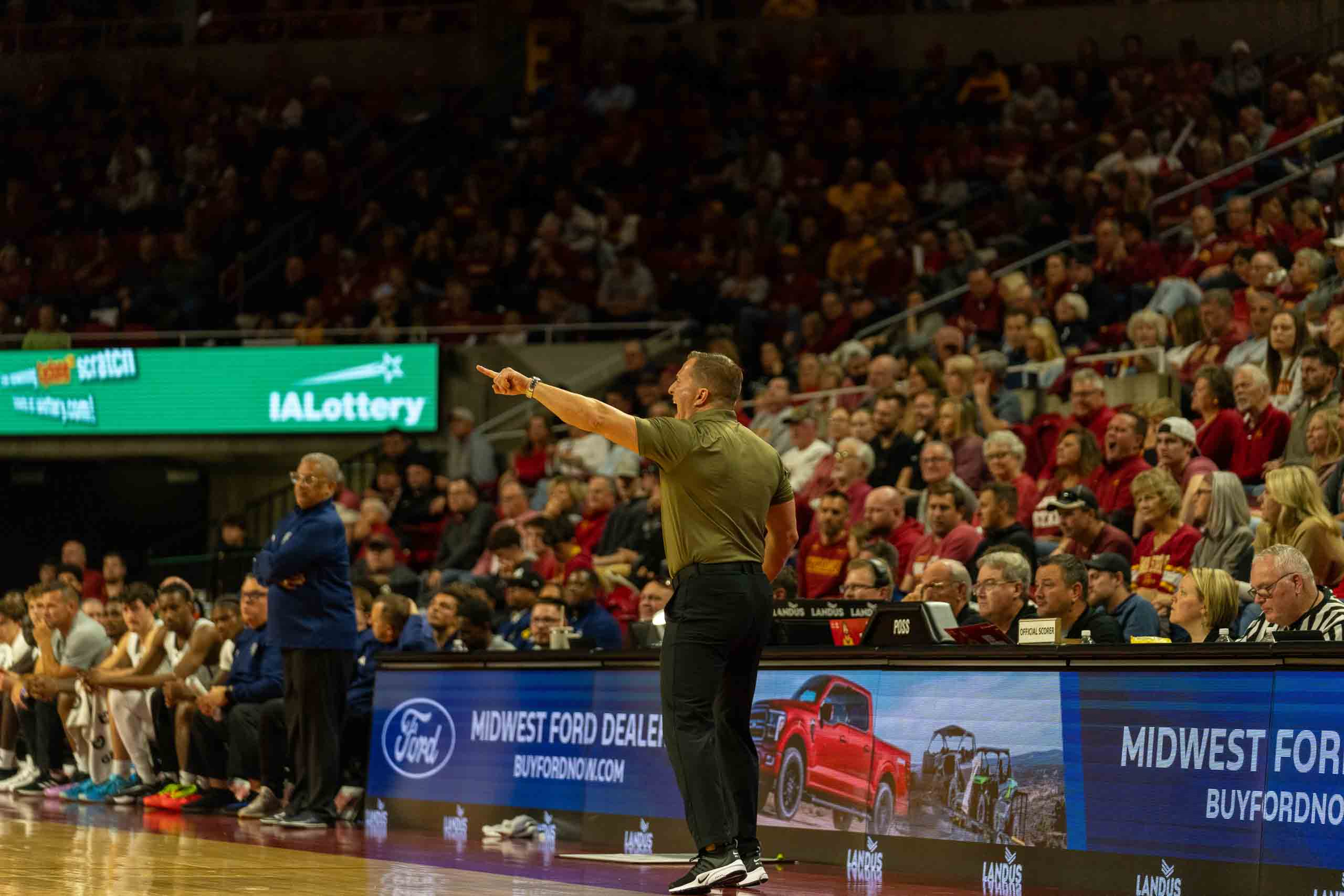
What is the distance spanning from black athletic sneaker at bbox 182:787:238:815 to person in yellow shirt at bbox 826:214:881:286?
29.6 ft

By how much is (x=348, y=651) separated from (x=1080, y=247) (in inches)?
338

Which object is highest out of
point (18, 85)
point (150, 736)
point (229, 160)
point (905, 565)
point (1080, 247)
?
point (18, 85)

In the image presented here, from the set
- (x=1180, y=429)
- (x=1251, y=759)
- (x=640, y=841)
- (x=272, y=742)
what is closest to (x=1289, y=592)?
(x=1251, y=759)

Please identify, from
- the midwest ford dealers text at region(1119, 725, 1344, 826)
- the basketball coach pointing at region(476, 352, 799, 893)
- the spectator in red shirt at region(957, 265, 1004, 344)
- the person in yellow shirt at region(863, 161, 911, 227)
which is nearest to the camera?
the midwest ford dealers text at region(1119, 725, 1344, 826)

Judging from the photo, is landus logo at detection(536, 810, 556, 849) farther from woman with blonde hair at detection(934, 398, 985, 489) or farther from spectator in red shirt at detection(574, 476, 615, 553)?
spectator in red shirt at detection(574, 476, 615, 553)

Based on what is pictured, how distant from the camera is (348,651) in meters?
9.20

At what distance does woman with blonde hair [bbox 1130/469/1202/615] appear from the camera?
8945mm

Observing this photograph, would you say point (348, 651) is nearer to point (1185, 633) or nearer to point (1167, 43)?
point (1185, 633)

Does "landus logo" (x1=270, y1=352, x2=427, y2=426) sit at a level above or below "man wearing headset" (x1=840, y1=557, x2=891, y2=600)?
above

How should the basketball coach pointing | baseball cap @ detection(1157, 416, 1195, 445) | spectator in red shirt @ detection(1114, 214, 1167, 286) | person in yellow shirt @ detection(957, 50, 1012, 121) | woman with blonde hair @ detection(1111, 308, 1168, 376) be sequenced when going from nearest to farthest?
the basketball coach pointing
baseball cap @ detection(1157, 416, 1195, 445)
woman with blonde hair @ detection(1111, 308, 1168, 376)
spectator in red shirt @ detection(1114, 214, 1167, 286)
person in yellow shirt @ detection(957, 50, 1012, 121)

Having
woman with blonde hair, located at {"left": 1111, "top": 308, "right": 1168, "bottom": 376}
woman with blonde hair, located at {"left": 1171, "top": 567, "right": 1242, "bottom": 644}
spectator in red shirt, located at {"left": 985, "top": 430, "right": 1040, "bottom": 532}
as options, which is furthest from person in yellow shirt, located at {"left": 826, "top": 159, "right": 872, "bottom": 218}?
woman with blonde hair, located at {"left": 1171, "top": 567, "right": 1242, "bottom": 644}

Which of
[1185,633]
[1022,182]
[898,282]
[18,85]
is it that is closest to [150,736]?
[1185,633]

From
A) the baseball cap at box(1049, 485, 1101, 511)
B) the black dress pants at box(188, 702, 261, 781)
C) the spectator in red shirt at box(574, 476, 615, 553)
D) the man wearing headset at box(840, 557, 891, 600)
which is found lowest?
the black dress pants at box(188, 702, 261, 781)

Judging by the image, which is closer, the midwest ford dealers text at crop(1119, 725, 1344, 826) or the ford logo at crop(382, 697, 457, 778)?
the midwest ford dealers text at crop(1119, 725, 1344, 826)
